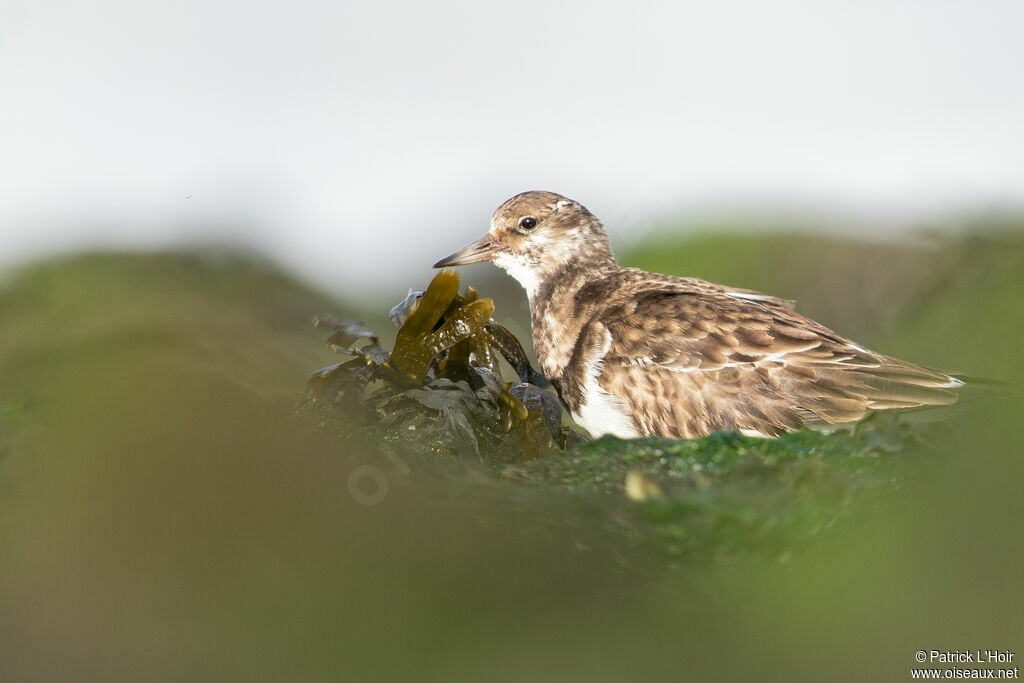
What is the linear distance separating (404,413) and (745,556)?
130 inches

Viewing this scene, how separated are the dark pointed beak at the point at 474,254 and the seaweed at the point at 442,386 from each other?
117 centimetres

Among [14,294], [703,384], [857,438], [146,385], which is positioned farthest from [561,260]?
[146,385]

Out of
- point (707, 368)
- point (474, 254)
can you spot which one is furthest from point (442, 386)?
point (474, 254)

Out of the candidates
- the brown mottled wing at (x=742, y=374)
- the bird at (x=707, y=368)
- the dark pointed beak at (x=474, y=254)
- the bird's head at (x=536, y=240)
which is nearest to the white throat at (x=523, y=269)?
the bird's head at (x=536, y=240)

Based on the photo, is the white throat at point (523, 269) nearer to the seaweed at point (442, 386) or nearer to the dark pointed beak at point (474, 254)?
the dark pointed beak at point (474, 254)

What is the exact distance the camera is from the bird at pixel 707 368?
6.48 meters

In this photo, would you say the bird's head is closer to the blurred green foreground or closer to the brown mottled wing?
the brown mottled wing

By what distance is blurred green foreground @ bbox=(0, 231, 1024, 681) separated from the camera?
239 centimetres

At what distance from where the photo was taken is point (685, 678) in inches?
94.7

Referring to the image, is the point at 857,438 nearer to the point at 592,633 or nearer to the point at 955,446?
the point at 955,446

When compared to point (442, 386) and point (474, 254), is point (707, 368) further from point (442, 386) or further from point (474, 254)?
point (474, 254)

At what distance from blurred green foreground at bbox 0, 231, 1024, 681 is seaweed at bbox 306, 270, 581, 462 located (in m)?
2.15

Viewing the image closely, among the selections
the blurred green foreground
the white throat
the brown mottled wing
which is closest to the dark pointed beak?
the white throat

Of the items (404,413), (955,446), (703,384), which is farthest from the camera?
(703,384)
